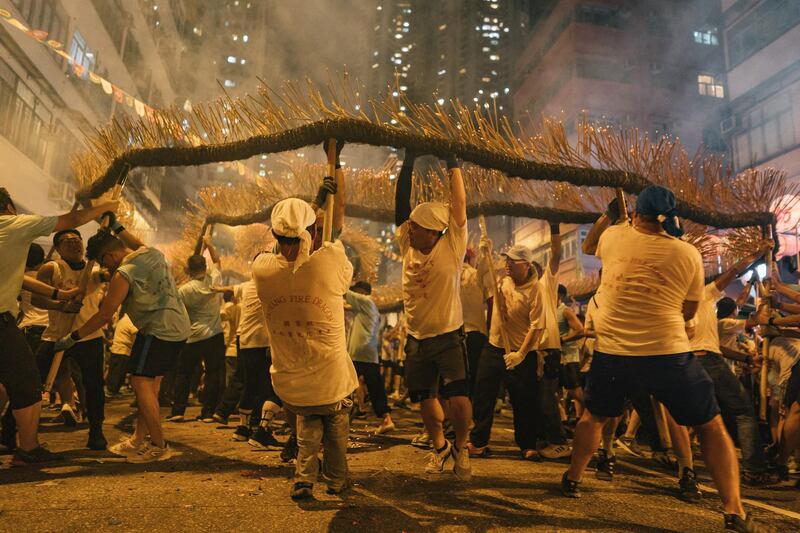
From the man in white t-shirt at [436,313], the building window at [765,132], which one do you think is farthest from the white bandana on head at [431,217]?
the building window at [765,132]

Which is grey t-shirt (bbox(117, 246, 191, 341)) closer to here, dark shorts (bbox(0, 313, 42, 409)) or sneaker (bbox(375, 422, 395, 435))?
dark shorts (bbox(0, 313, 42, 409))

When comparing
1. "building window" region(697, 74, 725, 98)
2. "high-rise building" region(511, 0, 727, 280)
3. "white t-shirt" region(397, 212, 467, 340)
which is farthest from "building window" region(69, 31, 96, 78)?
"building window" region(697, 74, 725, 98)

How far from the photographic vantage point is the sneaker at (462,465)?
3.42m

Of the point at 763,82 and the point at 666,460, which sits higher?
the point at 763,82

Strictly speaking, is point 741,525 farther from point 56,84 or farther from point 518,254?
point 56,84

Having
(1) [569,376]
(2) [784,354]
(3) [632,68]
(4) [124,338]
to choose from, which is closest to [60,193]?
(4) [124,338]

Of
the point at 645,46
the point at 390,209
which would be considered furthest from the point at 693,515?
the point at 645,46

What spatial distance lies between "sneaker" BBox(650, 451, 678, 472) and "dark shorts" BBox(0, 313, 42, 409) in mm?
5035

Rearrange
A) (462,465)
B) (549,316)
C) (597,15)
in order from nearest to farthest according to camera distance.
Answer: (462,465) < (549,316) < (597,15)

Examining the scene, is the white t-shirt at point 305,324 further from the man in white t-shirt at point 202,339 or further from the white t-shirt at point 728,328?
the white t-shirt at point 728,328

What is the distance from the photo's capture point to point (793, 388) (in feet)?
14.6

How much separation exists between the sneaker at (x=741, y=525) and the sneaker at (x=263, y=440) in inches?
137

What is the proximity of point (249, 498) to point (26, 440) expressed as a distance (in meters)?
1.91

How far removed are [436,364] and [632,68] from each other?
34153 mm
